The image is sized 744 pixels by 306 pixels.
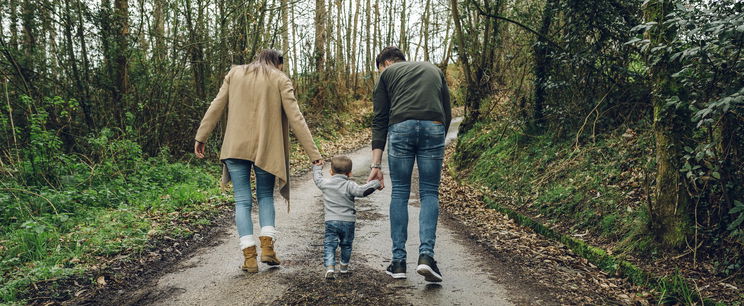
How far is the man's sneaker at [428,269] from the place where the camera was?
3.97 metres

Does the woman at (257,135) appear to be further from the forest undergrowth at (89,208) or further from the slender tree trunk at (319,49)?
the slender tree trunk at (319,49)

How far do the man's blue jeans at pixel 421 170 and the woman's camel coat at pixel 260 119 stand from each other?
0.74 m

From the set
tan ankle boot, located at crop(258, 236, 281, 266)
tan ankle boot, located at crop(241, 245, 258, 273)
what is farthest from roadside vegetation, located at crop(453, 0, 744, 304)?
tan ankle boot, located at crop(241, 245, 258, 273)

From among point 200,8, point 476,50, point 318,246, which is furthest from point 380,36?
point 318,246

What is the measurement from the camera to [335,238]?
423 centimetres

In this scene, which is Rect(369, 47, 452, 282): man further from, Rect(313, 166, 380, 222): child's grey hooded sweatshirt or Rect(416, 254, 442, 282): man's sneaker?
Rect(313, 166, 380, 222): child's grey hooded sweatshirt

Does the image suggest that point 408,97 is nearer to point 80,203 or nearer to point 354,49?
point 80,203

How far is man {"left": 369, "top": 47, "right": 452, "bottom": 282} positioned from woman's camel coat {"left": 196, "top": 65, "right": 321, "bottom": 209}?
0.73m

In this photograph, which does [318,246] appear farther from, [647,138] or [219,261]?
[647,138]

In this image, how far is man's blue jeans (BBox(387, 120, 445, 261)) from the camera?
13.6 feet

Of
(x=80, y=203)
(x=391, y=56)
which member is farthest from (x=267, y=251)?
(x=80, y=203)

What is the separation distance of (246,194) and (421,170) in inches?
64.8

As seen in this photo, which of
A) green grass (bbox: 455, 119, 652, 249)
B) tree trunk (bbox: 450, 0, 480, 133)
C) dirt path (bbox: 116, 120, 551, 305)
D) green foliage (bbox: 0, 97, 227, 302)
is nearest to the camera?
dirt path (bbox: 116, 120, 551, 305)

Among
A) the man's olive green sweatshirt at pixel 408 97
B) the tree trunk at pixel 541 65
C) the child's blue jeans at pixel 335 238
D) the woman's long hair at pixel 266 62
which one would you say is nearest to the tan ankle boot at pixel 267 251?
the child's blue jeans at pixel 335 238
